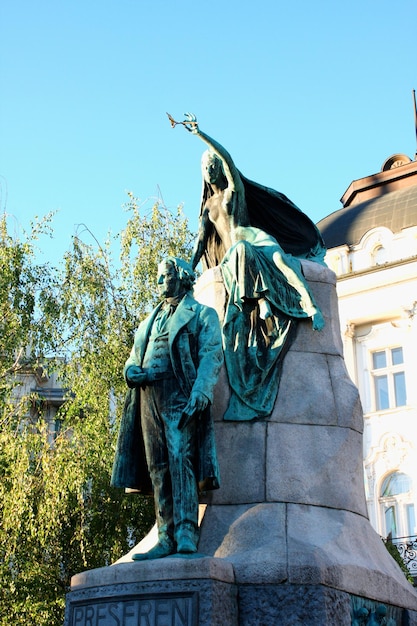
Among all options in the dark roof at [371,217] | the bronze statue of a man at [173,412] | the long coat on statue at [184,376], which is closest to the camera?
the bronze statue of a man at [173,412]

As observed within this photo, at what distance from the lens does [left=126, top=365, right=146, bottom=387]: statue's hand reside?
6.30 metres

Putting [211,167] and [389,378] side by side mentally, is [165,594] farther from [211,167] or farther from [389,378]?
[389,378]

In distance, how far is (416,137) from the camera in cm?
3469

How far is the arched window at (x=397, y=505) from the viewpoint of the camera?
25.1 metres

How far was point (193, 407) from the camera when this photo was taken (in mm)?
5992

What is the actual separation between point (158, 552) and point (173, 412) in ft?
2.93

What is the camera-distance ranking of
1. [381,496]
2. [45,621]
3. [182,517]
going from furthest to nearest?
[381,496] → [45,621] → [182,517]

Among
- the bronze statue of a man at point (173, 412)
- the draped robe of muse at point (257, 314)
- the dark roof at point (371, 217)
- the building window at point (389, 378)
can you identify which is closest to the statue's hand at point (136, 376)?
the bronze statue of a man at point (173, 412)

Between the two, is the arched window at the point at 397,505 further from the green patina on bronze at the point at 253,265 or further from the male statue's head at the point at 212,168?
the male statue's head at the point at 212,168

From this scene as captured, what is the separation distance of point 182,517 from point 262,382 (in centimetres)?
128

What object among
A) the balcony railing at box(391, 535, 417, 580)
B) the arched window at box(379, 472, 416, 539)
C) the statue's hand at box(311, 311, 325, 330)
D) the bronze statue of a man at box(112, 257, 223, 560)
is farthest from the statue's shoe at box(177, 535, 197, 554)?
the arched window at box(379, 472, 416, 539)

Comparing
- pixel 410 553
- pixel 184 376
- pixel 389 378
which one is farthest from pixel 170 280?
pixel 389 378

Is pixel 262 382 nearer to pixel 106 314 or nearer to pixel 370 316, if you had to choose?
pixel 106 314

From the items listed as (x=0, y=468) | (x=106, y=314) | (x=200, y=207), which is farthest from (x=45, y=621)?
(x=200, y=207)
